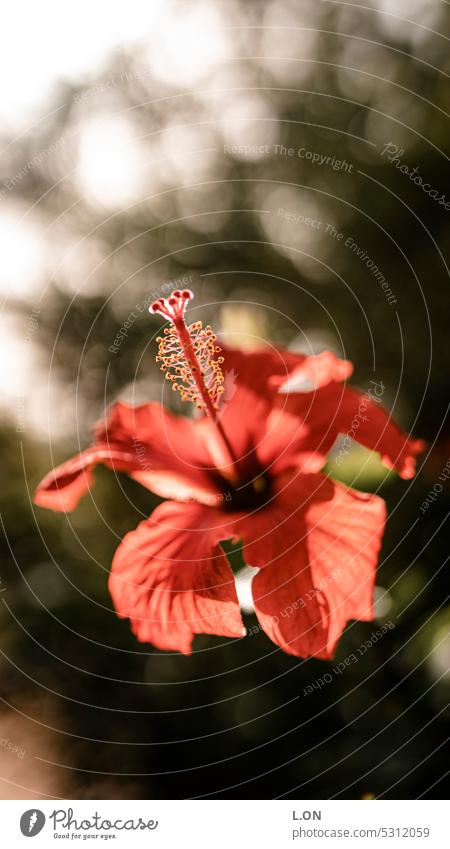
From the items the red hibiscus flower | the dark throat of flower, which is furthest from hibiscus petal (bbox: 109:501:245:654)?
the dark throat of flower

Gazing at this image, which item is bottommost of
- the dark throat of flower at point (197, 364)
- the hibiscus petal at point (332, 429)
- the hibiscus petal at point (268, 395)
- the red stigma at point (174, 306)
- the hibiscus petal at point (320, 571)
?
the hibiscus petal at point (320, 571)

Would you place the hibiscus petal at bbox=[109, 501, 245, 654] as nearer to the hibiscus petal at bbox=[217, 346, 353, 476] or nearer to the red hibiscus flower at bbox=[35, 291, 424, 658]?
the red hibiscus flower at bbox=[35, 291, 424, 658]

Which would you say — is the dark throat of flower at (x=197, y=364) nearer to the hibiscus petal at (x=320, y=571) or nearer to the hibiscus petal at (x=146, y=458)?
the hibiscus petal at (x=146, y=458)

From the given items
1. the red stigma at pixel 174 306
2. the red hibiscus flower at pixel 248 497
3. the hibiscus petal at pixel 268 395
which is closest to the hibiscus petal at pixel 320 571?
the red hibiscus flower at pixel 248 497

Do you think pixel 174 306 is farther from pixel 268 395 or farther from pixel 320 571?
pixel 320 571

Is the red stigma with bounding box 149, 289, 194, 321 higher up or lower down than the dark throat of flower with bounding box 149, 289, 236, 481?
higher up
